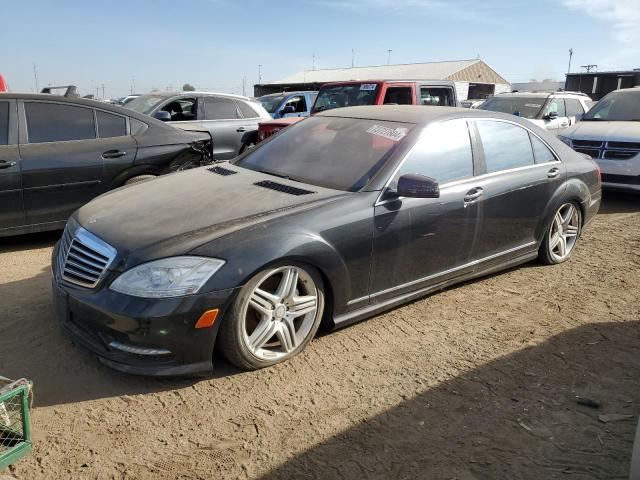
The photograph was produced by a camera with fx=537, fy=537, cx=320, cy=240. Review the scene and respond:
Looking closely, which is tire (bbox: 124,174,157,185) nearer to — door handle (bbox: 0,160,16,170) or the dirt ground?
door handle (bbox: 0,160,16,170)

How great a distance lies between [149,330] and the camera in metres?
2.79

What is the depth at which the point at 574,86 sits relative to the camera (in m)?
22.2

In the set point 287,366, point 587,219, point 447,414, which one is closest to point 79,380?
point 287,366

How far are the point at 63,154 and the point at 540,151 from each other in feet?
14.9

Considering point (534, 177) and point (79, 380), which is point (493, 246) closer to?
point (534, 177)

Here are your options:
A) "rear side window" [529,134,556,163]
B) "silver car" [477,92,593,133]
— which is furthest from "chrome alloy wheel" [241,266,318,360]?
"silver car" [477,92,593,133]

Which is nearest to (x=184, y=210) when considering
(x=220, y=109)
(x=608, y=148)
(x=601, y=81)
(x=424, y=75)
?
(x=220, y=109)

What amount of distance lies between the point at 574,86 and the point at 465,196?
21.4 m

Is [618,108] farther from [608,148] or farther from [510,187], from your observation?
[510,187]

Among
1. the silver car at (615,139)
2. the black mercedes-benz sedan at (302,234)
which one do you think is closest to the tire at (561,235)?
the black mercedes-benz sedan at (302,234)

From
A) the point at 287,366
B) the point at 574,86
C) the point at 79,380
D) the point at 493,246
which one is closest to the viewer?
the point at 79,380

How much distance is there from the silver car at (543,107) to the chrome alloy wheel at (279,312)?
9.26m

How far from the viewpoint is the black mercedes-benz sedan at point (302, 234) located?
2875mm

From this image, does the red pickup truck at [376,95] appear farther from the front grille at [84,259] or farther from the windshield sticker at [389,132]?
the front grille at [84,259]
